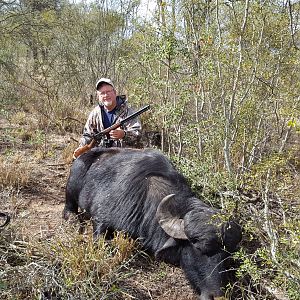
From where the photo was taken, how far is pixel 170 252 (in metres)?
3.72

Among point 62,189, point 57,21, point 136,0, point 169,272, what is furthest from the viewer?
point 57,21

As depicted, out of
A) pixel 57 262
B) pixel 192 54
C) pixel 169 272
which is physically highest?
pixel 192 54

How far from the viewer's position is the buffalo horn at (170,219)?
3600 millimetres

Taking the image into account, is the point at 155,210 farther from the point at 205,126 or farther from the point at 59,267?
the point at 205,126

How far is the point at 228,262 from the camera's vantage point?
11.0ft

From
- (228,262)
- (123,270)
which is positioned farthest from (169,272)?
(228,262)

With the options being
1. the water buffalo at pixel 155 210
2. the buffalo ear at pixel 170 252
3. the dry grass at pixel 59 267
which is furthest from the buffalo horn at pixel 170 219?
the dry grass at pixel 59 267

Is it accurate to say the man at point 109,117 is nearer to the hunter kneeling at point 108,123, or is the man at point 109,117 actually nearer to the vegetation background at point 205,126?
the hunter kneeling at point 108,123

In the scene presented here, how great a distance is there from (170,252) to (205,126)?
1.94 meters

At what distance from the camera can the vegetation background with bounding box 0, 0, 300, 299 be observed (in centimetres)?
313

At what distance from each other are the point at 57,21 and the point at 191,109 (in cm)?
627

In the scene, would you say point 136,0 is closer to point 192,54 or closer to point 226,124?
point 192,54

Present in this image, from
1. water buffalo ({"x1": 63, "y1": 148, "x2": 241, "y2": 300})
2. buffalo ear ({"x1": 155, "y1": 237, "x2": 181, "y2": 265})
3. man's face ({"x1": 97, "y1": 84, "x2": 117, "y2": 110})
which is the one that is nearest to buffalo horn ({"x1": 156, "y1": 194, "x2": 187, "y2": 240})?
water buffalo ({"x1": 63, "y1": 148, "x2": 241, "y2": 300})

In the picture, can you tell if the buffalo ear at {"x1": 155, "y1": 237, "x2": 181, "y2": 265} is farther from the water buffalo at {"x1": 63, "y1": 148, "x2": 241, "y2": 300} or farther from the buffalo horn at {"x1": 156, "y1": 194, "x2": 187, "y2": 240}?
the buffalo horn at {"x1": 156, "y1": 194, "x2": 187, "y2": 240}
